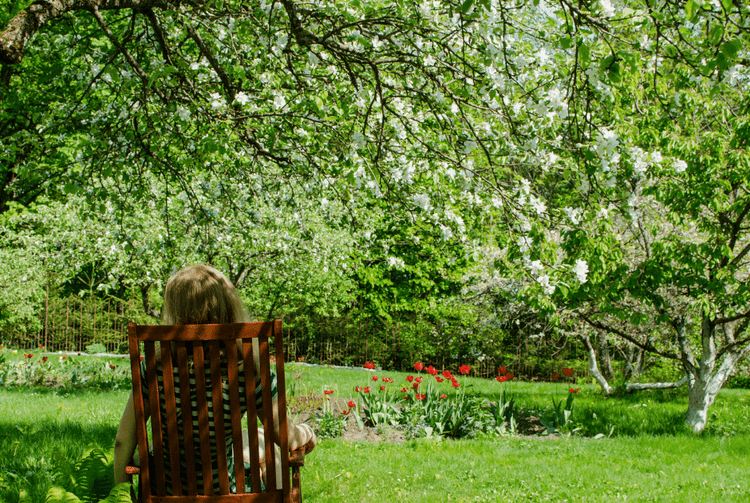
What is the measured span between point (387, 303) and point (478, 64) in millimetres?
9782

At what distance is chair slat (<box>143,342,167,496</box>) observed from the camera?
1.80 meters

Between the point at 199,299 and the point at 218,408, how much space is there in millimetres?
378

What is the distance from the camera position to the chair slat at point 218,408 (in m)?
1.80

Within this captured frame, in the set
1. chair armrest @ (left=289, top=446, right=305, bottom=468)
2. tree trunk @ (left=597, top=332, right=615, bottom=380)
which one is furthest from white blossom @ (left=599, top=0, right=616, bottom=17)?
tree trunk @ (left=597, top=332, right=615, bottom=380)

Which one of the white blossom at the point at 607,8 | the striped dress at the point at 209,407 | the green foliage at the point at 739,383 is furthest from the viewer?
the green foliage at the point at 739,383

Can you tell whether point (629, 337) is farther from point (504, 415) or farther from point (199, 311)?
point (199, 311)

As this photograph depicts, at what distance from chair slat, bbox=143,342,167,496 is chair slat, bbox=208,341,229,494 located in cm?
18

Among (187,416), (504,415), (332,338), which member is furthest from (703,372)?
(332,338)

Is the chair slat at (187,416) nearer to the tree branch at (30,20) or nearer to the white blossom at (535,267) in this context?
the tree branch at (30,20)

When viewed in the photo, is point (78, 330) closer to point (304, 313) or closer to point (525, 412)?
point (304, 313)

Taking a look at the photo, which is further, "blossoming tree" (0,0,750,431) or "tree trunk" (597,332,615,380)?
"tree trunk" (597,332,615,380)

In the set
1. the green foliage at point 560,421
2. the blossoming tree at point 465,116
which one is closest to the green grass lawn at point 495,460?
A: the green foliage at point 560,421

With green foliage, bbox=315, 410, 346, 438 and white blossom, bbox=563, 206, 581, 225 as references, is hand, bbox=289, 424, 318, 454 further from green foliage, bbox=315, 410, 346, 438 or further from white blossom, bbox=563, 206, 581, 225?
green foliage, bbox=315, 410, 346, 438

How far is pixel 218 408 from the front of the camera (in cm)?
181
